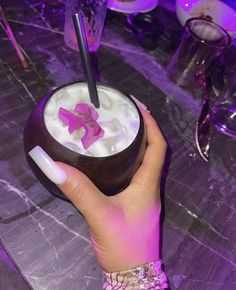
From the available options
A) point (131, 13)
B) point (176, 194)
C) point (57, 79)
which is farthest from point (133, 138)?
point (131, 13)

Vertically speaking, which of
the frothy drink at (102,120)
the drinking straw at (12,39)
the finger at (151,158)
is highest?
the frothy drink at (102,120)

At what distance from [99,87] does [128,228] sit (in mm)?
265

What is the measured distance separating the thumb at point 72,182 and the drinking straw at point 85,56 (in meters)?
0.14

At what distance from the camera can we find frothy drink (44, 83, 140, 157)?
560 millimetres

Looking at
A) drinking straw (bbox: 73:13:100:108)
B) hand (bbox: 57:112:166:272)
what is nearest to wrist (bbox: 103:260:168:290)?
hand (bbox: 57:112:166:272)

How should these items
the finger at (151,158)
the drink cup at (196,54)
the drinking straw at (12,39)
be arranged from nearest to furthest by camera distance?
the finger at (151,158)
the drinking straw at (12,39)
the drink cup at (196,54)

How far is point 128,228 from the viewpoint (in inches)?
23.7

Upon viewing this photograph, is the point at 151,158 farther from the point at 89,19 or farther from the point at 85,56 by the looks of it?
the point at 89,19

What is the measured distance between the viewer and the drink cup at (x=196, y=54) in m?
0.99

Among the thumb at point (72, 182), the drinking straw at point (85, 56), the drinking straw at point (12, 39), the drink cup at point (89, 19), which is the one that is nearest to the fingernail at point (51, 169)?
the thumb at point (72, 182)

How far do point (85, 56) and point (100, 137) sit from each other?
14 centimetres

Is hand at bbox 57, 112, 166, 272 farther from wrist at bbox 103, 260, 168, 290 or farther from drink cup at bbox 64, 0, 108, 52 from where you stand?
drink cup at bbox 64, 0, 108, 52

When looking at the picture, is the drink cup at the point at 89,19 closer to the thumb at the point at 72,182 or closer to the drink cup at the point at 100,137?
the drink cup at the point at 100,137

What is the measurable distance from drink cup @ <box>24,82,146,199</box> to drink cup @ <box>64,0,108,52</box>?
37cm
